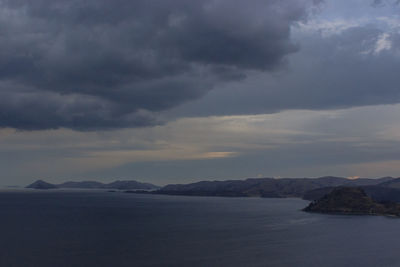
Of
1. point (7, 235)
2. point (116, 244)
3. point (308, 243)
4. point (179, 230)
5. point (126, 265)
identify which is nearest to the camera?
point (126, 265)

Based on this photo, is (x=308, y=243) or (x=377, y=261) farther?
(x=308, y=243)

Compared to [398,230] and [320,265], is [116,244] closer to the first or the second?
[320,265]

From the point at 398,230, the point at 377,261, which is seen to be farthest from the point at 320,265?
Result: the point at 398,230

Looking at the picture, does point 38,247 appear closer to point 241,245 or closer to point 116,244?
point 116,244

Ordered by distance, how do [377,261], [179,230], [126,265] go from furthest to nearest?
[179,230] → [377,261] → [126,265]

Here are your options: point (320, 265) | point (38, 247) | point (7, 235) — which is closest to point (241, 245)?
point (320, 265)

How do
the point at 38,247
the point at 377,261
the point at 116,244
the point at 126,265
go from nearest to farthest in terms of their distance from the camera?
the point at 126,265 → the point at 377,261 → the point at 38,247 → the point at 116,244

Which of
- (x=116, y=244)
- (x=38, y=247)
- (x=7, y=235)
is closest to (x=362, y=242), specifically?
(x=116, y=244)

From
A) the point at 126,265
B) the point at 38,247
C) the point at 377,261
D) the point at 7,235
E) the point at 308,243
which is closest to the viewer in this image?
the point at 126,265
